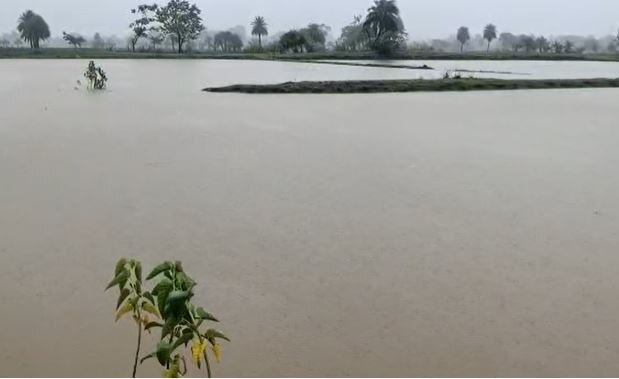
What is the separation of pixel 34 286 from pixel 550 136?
201 inches

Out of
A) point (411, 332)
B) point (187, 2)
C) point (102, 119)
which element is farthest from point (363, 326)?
point (187, 2)

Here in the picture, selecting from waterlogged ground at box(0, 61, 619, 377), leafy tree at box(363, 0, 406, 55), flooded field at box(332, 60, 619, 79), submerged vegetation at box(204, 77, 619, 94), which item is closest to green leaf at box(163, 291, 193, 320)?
waterlogged ground at box(0, 61, 619, 377)

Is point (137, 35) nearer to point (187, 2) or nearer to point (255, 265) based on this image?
point (187, 2)

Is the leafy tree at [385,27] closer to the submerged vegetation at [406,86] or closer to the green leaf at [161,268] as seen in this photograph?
the submerged vegetation at [406,86]

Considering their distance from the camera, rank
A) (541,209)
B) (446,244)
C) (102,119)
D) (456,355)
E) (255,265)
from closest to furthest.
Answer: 1. (456,355)
2. (255,265)
3. (446,244)
4. (541,209)
5. (102,119)

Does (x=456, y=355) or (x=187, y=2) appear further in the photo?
(x=187, y=2)

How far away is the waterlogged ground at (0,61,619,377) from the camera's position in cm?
189

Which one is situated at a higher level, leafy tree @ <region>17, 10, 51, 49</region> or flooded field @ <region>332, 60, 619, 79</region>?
leafy tree @ <region>17, 10, 51, 49</region>

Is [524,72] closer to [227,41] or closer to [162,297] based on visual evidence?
[162,297]

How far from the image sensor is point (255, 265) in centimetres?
251

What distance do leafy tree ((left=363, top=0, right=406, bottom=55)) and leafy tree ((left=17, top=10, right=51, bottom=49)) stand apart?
15.0 meters

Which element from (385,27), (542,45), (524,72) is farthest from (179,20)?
(542,45)

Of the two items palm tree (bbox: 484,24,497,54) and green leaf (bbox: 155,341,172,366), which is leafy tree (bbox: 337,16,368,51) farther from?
green leaf (bbox: 155,341,172,366)

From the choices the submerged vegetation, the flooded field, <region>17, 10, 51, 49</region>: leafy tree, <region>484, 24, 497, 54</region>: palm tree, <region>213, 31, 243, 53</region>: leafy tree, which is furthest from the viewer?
<region>484, 24, 497, 54</region>: palm tree
